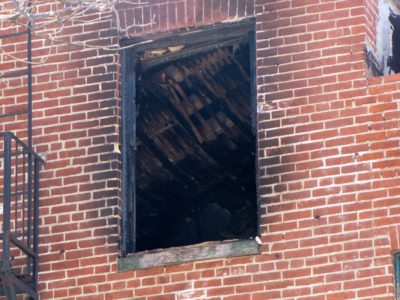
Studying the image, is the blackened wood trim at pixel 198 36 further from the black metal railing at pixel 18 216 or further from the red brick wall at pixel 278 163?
the black metal railing at pixel 18 216

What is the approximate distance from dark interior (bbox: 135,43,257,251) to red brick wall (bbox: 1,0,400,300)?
0.83m

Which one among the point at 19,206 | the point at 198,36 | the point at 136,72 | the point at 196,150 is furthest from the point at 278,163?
the point at 196,150

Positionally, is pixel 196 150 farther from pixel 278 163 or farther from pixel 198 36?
pixel 278 163

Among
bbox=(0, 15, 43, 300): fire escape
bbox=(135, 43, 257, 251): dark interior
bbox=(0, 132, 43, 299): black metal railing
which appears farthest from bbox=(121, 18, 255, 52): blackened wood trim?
bbox=(0, 132, 43, 299): black metal railing

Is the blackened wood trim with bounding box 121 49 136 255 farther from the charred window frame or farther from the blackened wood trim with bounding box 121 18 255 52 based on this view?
the blackened wood trim with bounding box 121 18 255 52

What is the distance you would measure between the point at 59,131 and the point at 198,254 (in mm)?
1820

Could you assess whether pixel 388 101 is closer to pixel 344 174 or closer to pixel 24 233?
pixel 344 174

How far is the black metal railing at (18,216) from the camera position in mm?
13836

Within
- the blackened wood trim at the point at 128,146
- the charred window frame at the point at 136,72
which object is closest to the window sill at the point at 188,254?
the charred window frame at the point at 136,72

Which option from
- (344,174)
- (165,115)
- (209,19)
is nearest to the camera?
(344,174)

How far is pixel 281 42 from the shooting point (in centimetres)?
1452

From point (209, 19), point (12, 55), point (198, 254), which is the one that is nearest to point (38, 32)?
point (12, 55)

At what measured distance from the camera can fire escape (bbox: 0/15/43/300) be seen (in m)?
13.9

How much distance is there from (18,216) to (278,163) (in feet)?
7.66
